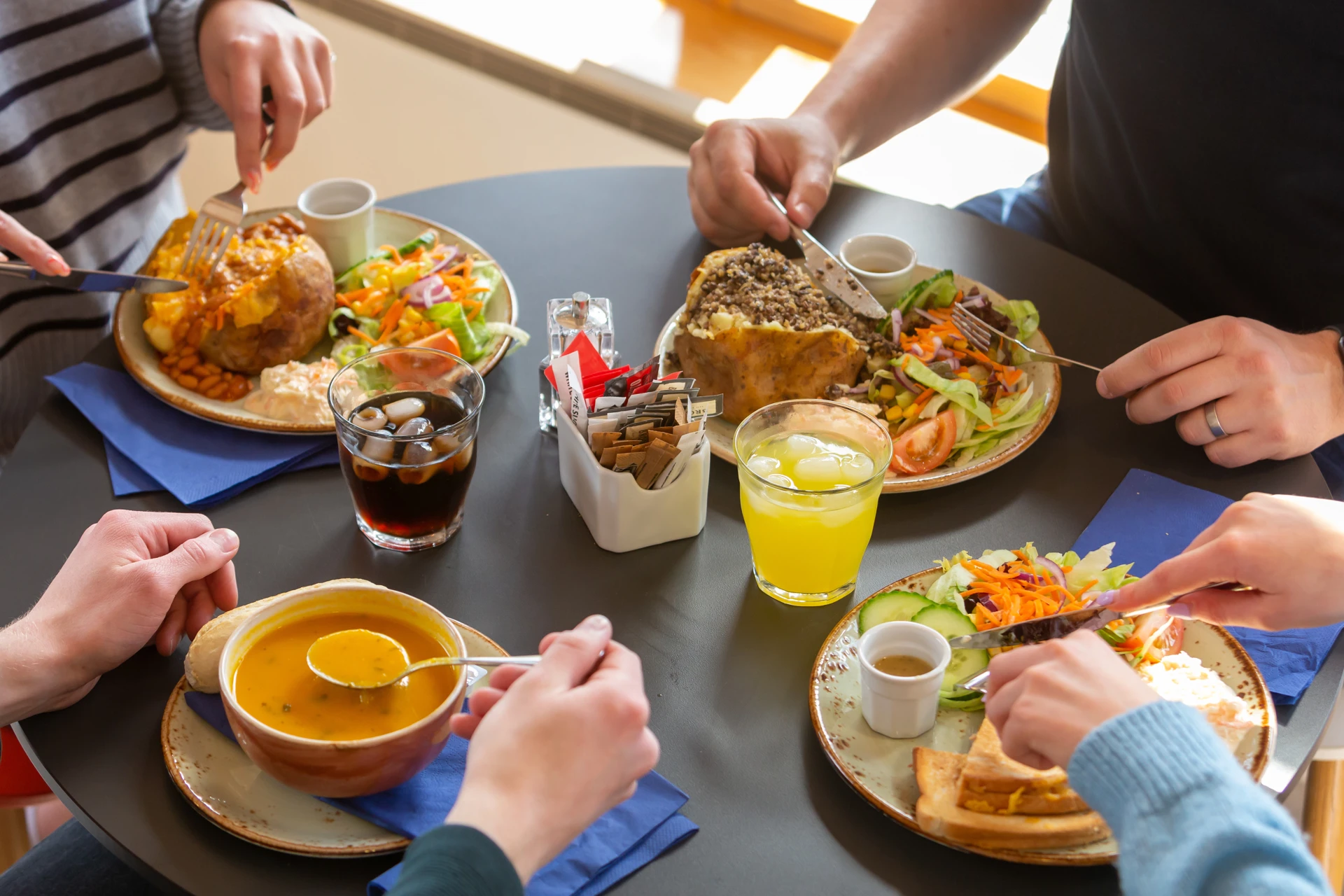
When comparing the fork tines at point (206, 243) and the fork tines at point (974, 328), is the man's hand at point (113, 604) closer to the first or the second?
the fork tines at point (206, 243)

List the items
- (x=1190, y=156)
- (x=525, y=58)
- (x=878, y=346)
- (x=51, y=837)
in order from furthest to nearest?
(x=525, y=58), (x=1190, y=156), (x=878, y=346), (x=51, y=837)

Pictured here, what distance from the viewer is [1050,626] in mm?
1155

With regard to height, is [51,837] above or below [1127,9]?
below

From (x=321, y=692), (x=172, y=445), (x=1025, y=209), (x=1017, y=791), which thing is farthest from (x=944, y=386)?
(x=172, y=445)

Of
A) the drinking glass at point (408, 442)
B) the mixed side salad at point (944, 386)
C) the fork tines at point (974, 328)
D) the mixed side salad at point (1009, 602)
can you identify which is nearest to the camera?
the mixed side salad at point (1009, 602)

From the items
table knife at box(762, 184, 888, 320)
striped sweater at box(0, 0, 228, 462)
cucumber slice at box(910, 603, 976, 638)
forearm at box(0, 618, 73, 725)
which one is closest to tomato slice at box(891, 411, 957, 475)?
table knife at box(762, 184, 888, 320)

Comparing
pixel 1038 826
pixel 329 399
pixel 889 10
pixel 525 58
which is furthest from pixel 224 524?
pixel 525 58

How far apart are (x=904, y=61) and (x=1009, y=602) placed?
4.16 ft

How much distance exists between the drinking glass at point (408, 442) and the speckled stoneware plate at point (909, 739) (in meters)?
0.50

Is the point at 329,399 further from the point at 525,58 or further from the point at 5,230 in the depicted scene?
the point at 525,58

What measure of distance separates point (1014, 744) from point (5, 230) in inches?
56.0

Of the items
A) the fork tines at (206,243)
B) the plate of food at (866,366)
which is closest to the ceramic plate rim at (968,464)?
the plate of food at (866,366)

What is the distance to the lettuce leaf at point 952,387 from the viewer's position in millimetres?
1557

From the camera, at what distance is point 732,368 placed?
1.55 meters
